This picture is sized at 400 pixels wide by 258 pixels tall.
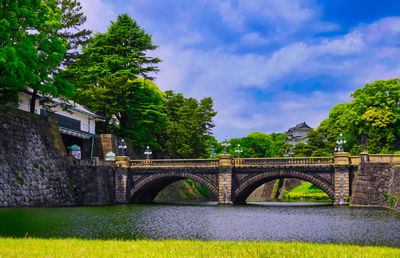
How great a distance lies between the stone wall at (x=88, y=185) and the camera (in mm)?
45469

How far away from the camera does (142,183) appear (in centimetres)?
5331

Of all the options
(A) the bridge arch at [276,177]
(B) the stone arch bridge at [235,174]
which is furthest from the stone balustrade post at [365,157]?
(A) the bridge arch at [276,177]

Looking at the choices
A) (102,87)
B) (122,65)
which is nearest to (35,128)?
(102,87)

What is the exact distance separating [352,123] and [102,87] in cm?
4350

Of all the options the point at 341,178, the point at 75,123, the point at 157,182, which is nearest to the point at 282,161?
the point at 341,178

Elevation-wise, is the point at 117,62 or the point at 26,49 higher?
the point at 117,62

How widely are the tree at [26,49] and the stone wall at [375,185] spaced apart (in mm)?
33079

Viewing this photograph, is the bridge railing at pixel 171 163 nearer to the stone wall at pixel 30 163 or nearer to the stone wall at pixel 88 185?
the stone wall at pixel 88 185

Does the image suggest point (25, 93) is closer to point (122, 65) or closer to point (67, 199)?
point (67, 199)

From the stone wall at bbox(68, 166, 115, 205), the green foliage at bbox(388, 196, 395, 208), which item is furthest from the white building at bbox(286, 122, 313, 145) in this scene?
the green foliage at bbox(388, 196, 395, 208)

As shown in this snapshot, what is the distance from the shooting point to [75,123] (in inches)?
2282

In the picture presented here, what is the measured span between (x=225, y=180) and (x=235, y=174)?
149 cm

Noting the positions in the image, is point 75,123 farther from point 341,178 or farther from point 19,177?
point 341,178

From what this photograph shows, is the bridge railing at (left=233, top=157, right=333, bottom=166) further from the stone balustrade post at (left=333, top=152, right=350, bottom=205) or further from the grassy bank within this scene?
the grassy bank
